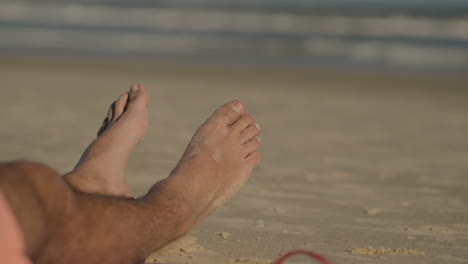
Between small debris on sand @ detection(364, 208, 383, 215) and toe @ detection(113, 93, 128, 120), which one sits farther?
small debris on sand @ detection(364, 208, 383, 215)

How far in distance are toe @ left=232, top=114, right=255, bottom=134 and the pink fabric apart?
1398 mm

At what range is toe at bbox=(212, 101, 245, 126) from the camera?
3037 mm

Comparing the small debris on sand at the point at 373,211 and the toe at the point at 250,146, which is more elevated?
the toe at the point at 250,146

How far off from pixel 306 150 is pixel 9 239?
3.31m

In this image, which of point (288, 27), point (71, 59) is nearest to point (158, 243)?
point (71, 59)

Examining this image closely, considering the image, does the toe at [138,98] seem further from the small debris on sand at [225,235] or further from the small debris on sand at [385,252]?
the small debris on sand at [385,252]

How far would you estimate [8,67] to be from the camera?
1011cm

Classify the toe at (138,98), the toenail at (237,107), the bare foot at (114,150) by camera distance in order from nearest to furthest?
1. the bare foot at (114,150)
2. the toe at (138,98)
3. the toenail at (237,107)

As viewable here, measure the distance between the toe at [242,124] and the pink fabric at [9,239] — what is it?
1398mm

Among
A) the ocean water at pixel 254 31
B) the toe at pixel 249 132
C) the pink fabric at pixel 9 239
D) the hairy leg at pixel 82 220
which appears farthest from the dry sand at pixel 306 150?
the ocean water at pixel 254 31

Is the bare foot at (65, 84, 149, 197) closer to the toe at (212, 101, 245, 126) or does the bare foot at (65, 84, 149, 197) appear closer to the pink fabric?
the toe at (212, 101, 245, 126)

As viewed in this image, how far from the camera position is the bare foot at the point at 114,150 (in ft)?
8.03

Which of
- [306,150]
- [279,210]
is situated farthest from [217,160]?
[306,150]

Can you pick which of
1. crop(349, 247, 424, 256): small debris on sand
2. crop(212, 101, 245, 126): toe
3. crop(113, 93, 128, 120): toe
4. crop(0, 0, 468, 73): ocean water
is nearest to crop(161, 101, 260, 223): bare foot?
crop(212, 101, 245, 126): toe
